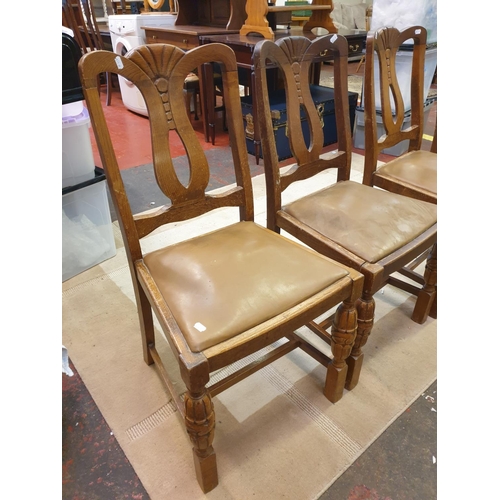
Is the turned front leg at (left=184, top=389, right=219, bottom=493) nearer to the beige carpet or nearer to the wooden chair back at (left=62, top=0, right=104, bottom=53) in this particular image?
the beige carpet

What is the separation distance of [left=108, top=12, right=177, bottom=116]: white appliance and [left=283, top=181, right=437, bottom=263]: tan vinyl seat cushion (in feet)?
10.4

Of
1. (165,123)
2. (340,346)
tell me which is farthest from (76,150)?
(340,346)

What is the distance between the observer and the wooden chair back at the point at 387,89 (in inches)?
57.1

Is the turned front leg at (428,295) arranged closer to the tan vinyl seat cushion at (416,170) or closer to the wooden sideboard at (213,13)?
the tan vinyl seat cushion at (416,170)

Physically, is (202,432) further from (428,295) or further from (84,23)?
(84,23)

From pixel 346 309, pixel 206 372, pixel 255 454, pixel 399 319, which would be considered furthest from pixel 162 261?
pixel 399 319

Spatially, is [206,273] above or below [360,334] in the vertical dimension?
above

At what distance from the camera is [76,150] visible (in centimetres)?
164

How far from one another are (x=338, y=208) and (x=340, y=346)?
0.46 metres

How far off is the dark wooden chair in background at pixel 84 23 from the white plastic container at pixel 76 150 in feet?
9.61

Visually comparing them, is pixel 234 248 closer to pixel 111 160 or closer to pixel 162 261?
pixel 162 261

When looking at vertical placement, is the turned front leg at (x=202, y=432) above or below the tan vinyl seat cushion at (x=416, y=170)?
below

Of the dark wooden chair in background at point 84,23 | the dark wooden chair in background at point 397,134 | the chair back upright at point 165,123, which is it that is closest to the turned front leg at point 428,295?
the dark wooden chair in background at point 397,134

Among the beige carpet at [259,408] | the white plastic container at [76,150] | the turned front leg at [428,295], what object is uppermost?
the white plastic container at [76,150]
